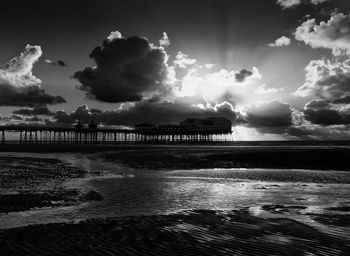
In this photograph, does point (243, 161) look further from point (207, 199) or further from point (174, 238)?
point (174, 238)

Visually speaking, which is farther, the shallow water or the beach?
the shallow water

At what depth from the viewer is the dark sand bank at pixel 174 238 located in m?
7.83

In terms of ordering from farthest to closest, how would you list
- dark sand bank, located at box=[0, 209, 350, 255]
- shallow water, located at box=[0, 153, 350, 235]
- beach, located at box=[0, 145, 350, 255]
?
shallow water, located at box=[0, 153, 350, 235] → beach, located at box=[0, 145, 350, 255] → dark sand bank, located at box=[0, 209, 350, 255]

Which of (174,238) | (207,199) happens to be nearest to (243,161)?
(207,199)

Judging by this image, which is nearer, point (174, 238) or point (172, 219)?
point (174, 238)

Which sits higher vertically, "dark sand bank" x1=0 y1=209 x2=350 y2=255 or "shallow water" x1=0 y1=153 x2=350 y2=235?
"dark sand bank" x1=0 y1=209 x2=350 y2=255

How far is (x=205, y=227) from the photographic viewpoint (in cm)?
1020

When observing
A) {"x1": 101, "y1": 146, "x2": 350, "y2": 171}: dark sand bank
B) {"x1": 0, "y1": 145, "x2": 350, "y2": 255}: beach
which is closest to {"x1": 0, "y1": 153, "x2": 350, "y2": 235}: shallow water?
{"x1": 0, "y1": 145, "x2": 350, "y2": 255}: beach

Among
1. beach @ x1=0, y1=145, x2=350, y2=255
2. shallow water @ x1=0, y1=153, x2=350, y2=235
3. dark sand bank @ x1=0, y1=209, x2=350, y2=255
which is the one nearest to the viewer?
dark sand bank @ x1=0, y1=209, x2=350, y2=255

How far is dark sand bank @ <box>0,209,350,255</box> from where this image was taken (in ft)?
25.7

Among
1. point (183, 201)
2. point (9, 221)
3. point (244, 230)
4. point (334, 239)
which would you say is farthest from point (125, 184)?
point (334, 239)

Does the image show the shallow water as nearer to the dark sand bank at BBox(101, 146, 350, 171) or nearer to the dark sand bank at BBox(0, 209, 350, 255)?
the dark sand bank at BBox(0, 209, 350, 255)

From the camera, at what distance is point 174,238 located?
8914 millimetres

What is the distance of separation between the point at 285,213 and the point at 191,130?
179912 millimetres
